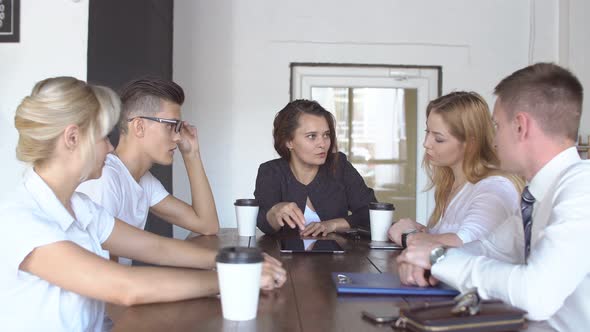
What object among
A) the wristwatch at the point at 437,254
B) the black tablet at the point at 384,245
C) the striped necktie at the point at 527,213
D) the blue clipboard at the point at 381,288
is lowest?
the black tablet at the point at 384,245

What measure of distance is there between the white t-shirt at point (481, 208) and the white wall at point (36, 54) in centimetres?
187

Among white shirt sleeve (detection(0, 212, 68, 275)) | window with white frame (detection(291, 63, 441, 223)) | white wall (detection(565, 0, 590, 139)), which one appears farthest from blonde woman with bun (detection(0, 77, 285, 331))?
white wall (detection(565, 0, 590, 139))

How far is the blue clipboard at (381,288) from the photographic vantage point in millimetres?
1231

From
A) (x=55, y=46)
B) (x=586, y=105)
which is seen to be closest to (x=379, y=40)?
(x=586, y=105)

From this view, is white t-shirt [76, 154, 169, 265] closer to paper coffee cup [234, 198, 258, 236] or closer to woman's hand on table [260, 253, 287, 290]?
paper coffee cup [234, 198, 258, 236]

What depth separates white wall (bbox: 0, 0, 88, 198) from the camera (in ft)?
9.18

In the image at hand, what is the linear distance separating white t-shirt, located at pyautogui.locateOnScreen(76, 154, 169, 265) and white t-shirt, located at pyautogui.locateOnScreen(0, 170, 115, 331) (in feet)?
1.84

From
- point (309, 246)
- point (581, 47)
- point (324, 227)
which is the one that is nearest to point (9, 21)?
point (324, 227)

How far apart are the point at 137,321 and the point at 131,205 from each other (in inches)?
44.9

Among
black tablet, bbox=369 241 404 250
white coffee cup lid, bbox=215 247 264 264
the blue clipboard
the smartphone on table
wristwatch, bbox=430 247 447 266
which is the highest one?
white coffee cup lid, bbox=215 247 264 264

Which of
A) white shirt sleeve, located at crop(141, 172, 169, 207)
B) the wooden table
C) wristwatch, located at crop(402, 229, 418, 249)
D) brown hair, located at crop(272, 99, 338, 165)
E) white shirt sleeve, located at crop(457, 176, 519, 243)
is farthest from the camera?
brown hair, located at crop(272, 99, 338, 165)

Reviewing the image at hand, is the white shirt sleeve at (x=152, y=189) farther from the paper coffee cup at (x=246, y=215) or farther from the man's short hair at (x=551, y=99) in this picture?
the man's short hair at (x=551, y=99)

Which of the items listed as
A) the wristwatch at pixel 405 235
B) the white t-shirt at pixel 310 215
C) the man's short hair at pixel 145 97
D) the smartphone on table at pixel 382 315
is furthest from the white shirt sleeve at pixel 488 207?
the man's short hair at pixel 145 97

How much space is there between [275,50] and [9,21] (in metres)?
2.19
